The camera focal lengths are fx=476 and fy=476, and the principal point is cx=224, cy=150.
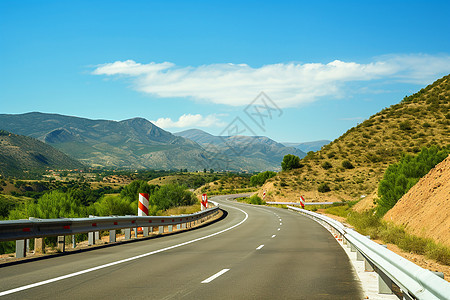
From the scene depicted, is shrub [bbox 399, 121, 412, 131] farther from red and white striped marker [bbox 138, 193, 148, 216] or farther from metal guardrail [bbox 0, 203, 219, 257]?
metal guardrail [bbox 0, 203, 219, 257]

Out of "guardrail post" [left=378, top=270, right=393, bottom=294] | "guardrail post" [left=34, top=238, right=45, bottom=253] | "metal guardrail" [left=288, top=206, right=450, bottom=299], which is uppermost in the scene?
"metal guardrail" [left=288, top=206, right=450, bottom=299]

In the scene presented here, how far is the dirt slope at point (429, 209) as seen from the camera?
16359mm

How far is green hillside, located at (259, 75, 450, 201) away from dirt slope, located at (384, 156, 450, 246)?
1603 inches

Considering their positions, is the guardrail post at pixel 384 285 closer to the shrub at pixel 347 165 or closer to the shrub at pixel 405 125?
the shrub at pixel 347 165

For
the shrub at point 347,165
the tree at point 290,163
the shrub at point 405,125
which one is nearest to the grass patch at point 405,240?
the shrub at point 347,165

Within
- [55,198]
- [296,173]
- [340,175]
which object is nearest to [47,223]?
[55,198]

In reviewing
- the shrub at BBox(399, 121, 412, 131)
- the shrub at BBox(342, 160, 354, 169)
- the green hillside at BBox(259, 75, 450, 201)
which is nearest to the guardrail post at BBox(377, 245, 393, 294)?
the green hillside at BBox(259, 75, 450, 201)

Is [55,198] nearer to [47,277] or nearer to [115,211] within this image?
[115,211]

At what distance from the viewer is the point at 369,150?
7419 cm

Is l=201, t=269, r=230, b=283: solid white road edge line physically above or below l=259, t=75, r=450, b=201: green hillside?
below

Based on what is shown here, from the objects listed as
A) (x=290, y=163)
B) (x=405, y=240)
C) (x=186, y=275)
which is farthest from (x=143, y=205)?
(x=290, y=163)

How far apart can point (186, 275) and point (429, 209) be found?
12383 mm

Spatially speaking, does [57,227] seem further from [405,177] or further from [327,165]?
[327,165]

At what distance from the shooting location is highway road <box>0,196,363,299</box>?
7863 millimetres
